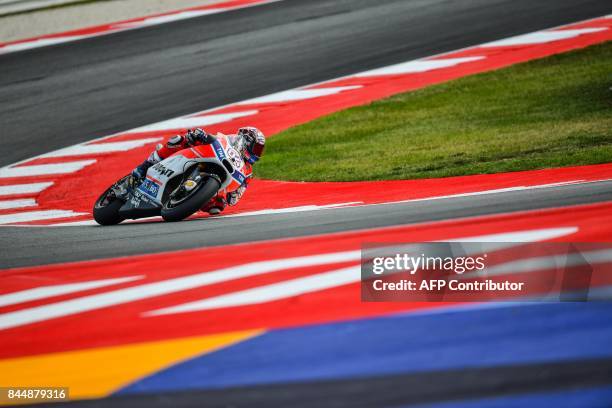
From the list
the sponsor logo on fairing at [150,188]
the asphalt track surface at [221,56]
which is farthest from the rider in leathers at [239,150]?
the asphalt track surface at [221,56]

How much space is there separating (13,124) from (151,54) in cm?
422

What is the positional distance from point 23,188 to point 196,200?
17.7 ft

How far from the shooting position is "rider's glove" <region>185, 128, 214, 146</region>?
9.95 metres

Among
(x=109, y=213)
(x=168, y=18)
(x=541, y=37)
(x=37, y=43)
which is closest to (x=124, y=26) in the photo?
(x=168, y=18)

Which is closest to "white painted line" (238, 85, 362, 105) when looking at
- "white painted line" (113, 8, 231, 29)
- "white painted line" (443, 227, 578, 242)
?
"white painted line" (113, 8, 231, 29)

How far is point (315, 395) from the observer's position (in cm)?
430

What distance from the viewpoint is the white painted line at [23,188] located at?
1391cm

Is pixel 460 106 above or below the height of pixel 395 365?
below

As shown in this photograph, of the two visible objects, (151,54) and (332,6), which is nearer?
(151,54)

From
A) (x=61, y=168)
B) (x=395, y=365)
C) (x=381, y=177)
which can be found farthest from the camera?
(x=61, y=168)

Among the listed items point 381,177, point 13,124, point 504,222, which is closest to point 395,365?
point 504,222

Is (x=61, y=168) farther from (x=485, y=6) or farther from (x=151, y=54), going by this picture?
(x=485, y=6)

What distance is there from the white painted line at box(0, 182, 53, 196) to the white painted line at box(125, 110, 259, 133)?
278cm

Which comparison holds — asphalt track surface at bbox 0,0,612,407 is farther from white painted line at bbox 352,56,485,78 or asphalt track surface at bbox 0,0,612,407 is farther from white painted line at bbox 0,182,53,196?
white painted line at bbox 0,182,53,196
